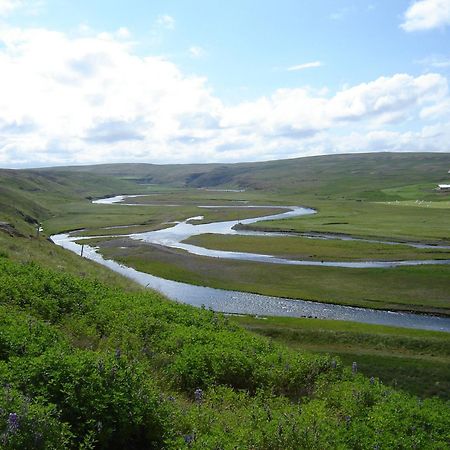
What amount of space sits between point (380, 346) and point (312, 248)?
5046 centimetres

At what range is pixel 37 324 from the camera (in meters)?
12.6

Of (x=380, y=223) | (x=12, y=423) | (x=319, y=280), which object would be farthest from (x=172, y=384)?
(x=380, y=223)

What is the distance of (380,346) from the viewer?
118ft

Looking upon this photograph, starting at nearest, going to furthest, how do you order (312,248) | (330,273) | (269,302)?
(269,302) < (330,273) < (312,248)

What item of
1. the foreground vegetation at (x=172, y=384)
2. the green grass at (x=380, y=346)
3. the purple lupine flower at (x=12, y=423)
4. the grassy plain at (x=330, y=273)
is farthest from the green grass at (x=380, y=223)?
the purple lupine flower at (x=12, y=423)

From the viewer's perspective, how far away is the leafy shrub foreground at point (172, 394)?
8.63m

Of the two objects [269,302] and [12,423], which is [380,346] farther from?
[12,423]

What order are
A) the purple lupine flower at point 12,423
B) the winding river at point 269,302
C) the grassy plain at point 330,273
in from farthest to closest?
the winding river at point 269,302 < the grassy plain at point 330,273 < the purple lupine flower at point 12,423

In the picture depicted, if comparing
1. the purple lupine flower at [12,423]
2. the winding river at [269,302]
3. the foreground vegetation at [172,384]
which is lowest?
the winding river at [269,302]

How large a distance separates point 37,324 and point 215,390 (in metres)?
5.21

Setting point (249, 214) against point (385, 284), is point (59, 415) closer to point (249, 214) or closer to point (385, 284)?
point (385, 284)

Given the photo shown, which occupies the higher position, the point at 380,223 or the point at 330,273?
the point at 380,223

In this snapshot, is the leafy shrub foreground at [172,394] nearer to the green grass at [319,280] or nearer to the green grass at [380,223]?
the green grass at [319,280]

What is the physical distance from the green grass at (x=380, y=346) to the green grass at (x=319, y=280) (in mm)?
10921
